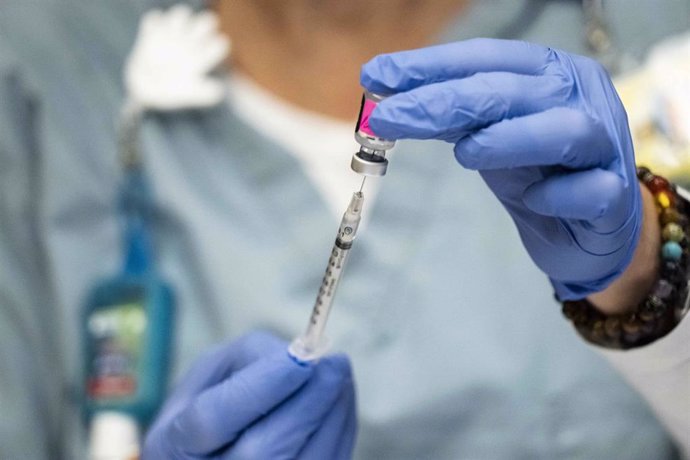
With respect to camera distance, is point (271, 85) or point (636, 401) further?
point (271, 85)

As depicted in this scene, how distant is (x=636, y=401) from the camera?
798mm

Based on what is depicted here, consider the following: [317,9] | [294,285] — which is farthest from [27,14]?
[294,285]

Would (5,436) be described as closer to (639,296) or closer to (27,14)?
(27,14)

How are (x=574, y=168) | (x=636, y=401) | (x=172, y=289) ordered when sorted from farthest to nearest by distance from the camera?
(x=172, y=289) < (x=636, y=401) < (x=574, y=168)

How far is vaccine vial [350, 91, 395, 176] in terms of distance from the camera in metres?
0.53

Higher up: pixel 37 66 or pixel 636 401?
pixel 37 66

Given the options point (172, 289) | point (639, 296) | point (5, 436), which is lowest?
point (5, 436)

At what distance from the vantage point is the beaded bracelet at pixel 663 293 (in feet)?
2.05

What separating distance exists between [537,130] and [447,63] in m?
0.08

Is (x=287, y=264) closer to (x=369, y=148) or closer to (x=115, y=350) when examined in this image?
(x=115, y=350)

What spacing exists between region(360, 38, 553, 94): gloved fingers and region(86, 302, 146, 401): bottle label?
0.45 m

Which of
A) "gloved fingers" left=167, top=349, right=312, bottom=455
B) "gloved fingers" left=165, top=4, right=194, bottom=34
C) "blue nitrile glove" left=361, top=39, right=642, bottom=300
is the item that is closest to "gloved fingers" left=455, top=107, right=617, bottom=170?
"blue nitrile glove" left=361, top=39, right=642, bottom=300

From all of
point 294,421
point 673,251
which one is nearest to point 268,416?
point 294,421

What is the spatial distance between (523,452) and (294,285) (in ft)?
0.95
